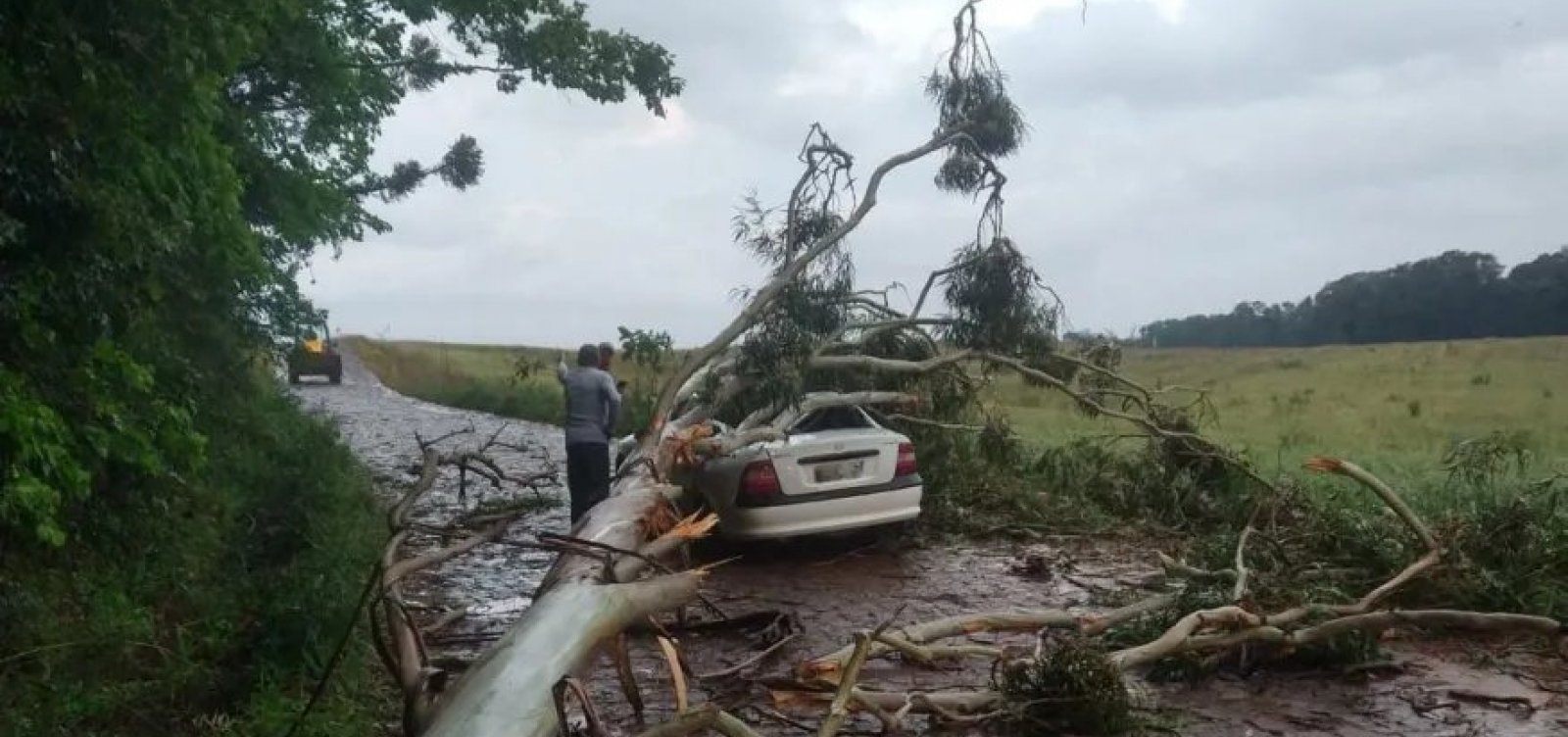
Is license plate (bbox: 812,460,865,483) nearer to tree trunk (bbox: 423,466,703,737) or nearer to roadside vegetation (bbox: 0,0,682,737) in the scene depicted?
tree trunk (bbox: 423,466,703,737)

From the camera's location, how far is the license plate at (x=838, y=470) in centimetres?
900

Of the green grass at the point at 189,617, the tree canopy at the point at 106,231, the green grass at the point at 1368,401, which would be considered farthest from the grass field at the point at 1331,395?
the tree canopy at the point at 106,231

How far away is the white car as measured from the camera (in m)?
8.85

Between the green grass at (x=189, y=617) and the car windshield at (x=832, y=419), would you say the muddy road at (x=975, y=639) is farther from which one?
the car windshield at (x=832, y=419)

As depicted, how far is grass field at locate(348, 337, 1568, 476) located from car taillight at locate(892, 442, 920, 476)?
10.6ft

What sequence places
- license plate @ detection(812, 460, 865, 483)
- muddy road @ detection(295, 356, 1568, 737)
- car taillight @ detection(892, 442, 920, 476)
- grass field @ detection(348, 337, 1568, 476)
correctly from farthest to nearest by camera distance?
1. grass field @ detection(348, 337, 1568, 476)
2. car taillight @ detection(892, 442, 920, 476)
3. license plate @ detection(812, 460, 865, 483)
4. muddy road @ detection(295, 356, 1568, 737)

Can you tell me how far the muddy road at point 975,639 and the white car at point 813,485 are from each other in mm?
416

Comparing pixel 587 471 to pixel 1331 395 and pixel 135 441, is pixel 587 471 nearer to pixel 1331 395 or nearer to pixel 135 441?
pixel 135 441

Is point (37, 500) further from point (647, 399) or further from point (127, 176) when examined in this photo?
point (647, 399)

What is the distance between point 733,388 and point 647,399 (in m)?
3.20

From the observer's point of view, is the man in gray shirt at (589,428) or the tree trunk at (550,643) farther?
the man in gray shirt at (589,428)

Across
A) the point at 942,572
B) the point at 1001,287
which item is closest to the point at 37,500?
the point at 942,572

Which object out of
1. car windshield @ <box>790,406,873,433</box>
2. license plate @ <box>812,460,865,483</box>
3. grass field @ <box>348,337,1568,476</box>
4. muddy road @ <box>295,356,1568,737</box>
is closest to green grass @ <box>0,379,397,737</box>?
muddy road @ <box>295,356,1568,737</box>

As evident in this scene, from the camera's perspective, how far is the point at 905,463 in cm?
951
